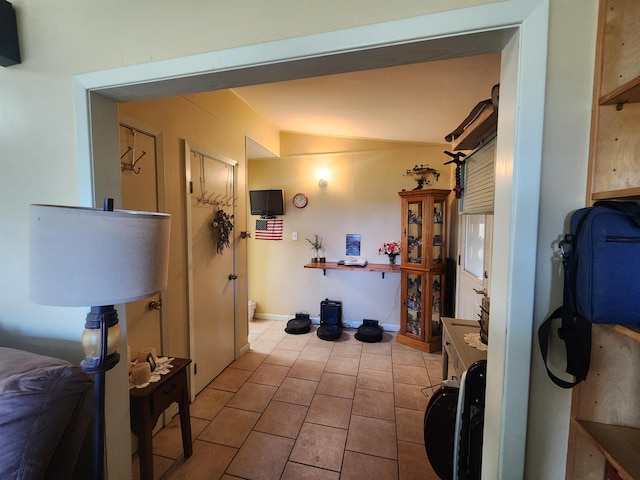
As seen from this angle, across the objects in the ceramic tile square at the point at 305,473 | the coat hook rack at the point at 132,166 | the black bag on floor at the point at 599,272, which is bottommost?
the ceramic tile square at the point at 305,473

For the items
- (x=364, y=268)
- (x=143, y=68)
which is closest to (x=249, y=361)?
(x=364, y=268)

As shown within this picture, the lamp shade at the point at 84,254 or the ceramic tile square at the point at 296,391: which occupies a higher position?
the lamp shade at the point at 84,254

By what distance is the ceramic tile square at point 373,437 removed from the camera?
5.79 ft

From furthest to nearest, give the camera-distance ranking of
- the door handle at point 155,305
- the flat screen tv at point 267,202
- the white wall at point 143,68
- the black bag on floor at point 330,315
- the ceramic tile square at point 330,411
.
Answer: the flat screen tv at point 267,202 → the black bag on floor at point 330,315 → the ceramic tile square at point 330,411 → the door handle at point 155,305 → the white wall at point 143,68

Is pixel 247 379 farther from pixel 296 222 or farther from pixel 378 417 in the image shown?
pixel 296 222

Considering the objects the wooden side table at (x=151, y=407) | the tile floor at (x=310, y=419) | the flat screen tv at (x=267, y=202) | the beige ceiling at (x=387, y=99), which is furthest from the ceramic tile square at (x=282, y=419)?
the beige ceiling at (x=387, y=99)

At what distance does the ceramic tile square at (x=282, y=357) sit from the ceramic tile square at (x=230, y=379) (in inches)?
12.3

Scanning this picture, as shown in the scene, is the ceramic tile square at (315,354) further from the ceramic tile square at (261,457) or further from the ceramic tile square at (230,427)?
the ceramic tile square at (261,457)

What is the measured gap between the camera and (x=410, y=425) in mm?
1989

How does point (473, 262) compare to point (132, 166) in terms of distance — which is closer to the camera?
point (132, 166)

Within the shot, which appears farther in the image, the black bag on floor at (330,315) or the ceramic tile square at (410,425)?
the black bag on floor at (330,315)

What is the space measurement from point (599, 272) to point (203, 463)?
2.20 m

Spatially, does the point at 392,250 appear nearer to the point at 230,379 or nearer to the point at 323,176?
the point at 323,176

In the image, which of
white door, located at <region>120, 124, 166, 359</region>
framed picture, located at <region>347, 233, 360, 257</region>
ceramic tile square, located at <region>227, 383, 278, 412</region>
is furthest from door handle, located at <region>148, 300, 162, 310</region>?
framed picture, located at <region>347, 233, 360, 257</region>
